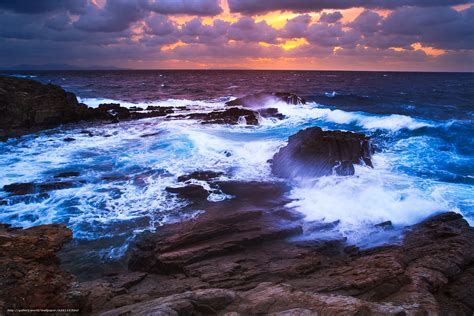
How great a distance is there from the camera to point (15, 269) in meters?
7.21

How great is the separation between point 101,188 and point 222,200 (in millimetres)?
6189

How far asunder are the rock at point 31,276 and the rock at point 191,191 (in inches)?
233

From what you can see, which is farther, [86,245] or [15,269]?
[86,245]

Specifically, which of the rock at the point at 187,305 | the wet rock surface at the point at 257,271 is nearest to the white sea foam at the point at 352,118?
the wet rock surface at the point at 257,271

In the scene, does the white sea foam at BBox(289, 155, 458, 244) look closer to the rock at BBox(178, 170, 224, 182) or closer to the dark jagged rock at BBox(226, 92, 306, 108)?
the rock at BBox(178, 170, 224, 182)

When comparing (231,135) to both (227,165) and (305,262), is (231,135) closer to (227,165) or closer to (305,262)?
(227,165)

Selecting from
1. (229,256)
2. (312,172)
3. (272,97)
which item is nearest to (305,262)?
(229,256)

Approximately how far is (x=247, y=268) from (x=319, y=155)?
33.5ft

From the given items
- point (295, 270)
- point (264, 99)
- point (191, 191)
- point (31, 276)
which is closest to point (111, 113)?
point (264, 99)

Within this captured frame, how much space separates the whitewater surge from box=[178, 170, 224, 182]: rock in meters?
0.43

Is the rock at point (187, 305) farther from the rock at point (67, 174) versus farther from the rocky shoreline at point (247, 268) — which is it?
the rock at point (67, 174)

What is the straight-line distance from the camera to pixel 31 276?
7234mm

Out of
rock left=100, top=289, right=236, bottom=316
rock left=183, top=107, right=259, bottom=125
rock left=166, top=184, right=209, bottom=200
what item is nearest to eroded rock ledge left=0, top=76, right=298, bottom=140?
rock left=183, top=107, right=259, bottom=125

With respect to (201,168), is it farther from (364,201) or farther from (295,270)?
(295,270)
